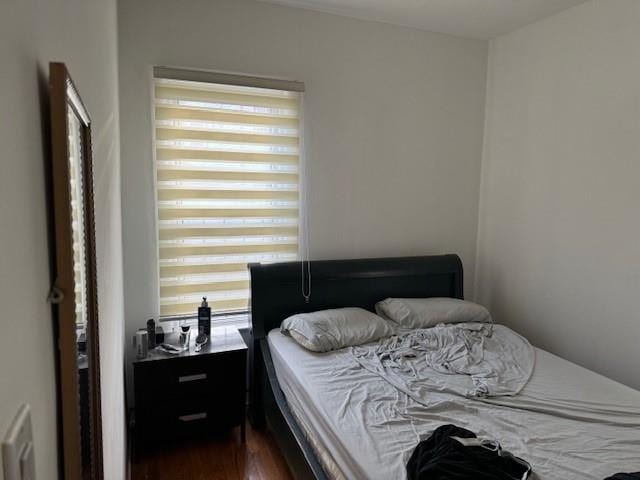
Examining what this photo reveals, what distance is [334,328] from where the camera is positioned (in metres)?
2.51

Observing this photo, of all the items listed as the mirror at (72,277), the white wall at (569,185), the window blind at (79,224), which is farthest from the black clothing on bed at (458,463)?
the white wall at (569,185)

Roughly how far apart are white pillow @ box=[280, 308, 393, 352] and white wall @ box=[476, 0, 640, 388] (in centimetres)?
120

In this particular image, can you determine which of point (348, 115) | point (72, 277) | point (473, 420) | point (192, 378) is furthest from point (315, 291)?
point (72, 277)

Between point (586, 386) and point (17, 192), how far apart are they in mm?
2413

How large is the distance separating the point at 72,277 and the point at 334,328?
81.8 inches

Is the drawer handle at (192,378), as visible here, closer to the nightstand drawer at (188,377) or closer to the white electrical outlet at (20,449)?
the nightstand drawer at (188,377)

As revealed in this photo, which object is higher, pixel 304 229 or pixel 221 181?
pixel 221 181

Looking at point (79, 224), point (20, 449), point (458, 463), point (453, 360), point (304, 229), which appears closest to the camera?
point (20, 449)

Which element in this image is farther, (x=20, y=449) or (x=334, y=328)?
(x=334, y=328)

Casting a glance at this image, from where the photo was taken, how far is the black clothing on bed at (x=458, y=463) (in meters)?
1.30

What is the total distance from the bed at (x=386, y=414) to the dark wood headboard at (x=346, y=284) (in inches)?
0.5

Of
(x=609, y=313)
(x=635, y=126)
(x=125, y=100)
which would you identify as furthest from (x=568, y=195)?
(x=125, y=100)

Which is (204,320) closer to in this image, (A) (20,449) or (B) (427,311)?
(B) (427,311)

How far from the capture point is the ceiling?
2709mm
